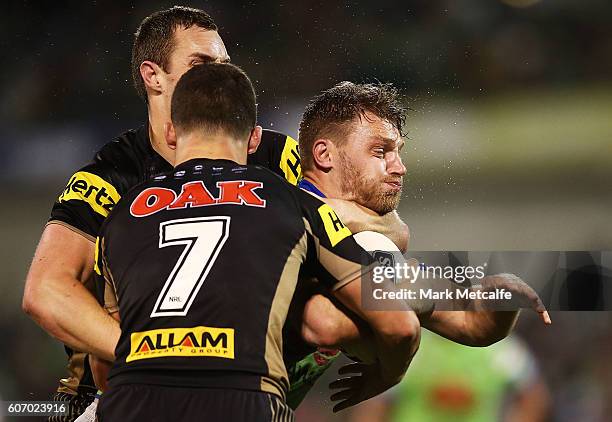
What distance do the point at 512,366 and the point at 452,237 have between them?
1.80ft

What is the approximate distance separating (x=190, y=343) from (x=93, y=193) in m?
0.88

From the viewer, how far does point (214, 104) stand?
1.62 metres

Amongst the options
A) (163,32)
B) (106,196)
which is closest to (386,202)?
(106,196)

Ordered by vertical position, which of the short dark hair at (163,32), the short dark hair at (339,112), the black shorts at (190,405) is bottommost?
the black shorts at (190,405)

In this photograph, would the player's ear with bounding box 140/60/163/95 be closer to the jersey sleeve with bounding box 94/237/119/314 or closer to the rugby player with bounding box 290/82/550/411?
the rugby player with bounding box 290/82/550/411

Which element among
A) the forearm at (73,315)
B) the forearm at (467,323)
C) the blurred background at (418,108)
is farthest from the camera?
the blurred background at (418,108)

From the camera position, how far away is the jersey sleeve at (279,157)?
2426 millimetres

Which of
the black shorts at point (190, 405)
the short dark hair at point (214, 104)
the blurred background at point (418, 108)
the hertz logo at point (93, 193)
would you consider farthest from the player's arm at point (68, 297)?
the blurred background at point (418, 108)

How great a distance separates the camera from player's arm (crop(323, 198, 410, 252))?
1980 mm

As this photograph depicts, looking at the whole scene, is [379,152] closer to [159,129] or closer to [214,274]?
[159,129]

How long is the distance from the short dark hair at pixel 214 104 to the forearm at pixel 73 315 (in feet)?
1.53

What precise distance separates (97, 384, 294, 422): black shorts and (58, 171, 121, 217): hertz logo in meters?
0.80

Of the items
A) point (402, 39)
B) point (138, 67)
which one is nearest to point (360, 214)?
point (138, 67)

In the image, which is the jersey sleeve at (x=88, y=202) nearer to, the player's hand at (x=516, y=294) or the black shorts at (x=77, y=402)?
the black shorts at (x=77, y=402)
